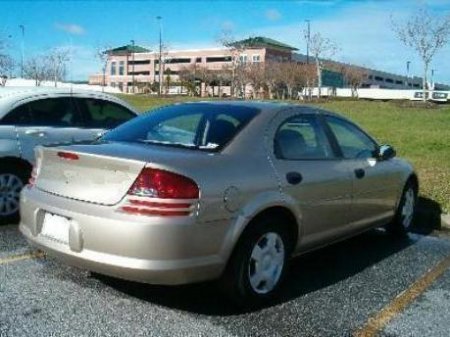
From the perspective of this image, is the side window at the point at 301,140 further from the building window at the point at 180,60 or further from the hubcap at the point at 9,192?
the building window at the point at 180,60

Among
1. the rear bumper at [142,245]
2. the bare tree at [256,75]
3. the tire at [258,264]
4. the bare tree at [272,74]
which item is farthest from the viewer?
the bare tree at [256,75]

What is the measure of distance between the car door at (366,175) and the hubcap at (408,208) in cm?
45

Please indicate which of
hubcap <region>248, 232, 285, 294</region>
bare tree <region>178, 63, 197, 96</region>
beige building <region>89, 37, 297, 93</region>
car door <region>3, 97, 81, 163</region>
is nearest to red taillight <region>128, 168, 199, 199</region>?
hubcap <region>248, 232, 285, 294</region>

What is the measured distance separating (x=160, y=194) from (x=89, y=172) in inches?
22.8

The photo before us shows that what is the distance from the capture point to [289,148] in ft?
14.7

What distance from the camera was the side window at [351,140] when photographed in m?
5.18

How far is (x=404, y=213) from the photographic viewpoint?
6.44 metres

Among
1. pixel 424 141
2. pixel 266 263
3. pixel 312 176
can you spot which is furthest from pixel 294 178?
pixel 424 141

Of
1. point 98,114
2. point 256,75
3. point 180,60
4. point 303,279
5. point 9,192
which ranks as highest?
point 180,60

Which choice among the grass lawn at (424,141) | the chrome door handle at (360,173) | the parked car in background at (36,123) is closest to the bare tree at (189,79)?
the grass lawn at (424,141)

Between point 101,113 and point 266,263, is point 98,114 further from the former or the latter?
point 266,263

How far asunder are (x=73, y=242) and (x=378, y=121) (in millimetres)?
21161

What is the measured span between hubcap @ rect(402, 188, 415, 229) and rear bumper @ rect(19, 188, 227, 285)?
330 cm

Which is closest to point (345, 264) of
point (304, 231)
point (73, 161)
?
point (304, 231)
